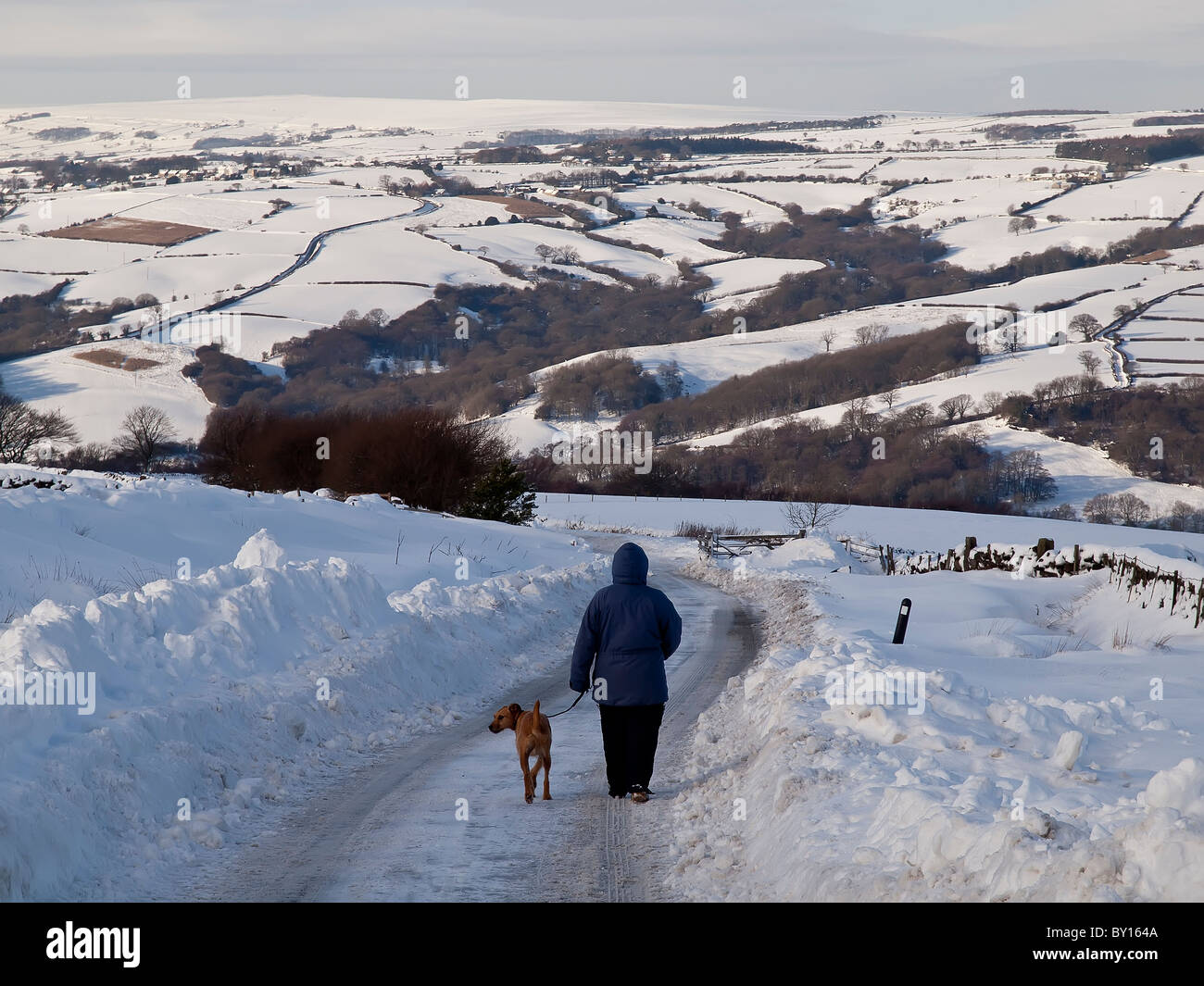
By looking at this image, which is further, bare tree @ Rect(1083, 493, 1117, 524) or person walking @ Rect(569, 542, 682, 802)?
bare tree @ Rect(1083, 493, 1117, 524)

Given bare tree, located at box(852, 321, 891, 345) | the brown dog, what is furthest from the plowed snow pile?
bare tree, located at box(852, 321, 891, 345)

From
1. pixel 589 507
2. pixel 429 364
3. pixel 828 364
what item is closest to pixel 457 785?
pixel 589 507

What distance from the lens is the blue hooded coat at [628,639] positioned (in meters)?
8.06

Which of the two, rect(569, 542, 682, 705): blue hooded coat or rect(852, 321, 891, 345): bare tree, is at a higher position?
rect(569, 542, 682, 705): blue hooded coat


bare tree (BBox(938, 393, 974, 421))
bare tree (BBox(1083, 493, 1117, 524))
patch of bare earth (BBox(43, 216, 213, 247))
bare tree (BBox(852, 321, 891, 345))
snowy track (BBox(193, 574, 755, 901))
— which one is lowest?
bare tree (BBox(1083, 493, 1117, 524))

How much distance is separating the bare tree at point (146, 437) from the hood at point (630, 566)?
51973mm

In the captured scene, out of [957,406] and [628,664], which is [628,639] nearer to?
[628,664]

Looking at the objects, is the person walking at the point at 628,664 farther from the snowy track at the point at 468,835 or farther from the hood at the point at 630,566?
the snowy track at the point at 468,835

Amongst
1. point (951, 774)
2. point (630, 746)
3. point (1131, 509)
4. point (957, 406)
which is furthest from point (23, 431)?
point (957, 406)

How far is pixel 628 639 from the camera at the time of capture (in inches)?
319

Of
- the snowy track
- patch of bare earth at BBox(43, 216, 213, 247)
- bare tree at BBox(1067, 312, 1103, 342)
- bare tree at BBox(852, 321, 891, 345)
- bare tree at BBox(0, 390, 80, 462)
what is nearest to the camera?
the snowy track

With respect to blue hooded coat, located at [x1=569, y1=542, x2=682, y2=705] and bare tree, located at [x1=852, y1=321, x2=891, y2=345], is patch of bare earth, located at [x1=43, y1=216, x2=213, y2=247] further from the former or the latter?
blue hooded coat, located at [x1=569, y1=542, x2=682, y2=705]

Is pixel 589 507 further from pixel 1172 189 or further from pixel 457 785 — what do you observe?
pixel 1172 189

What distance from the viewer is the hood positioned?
26.5 ft
